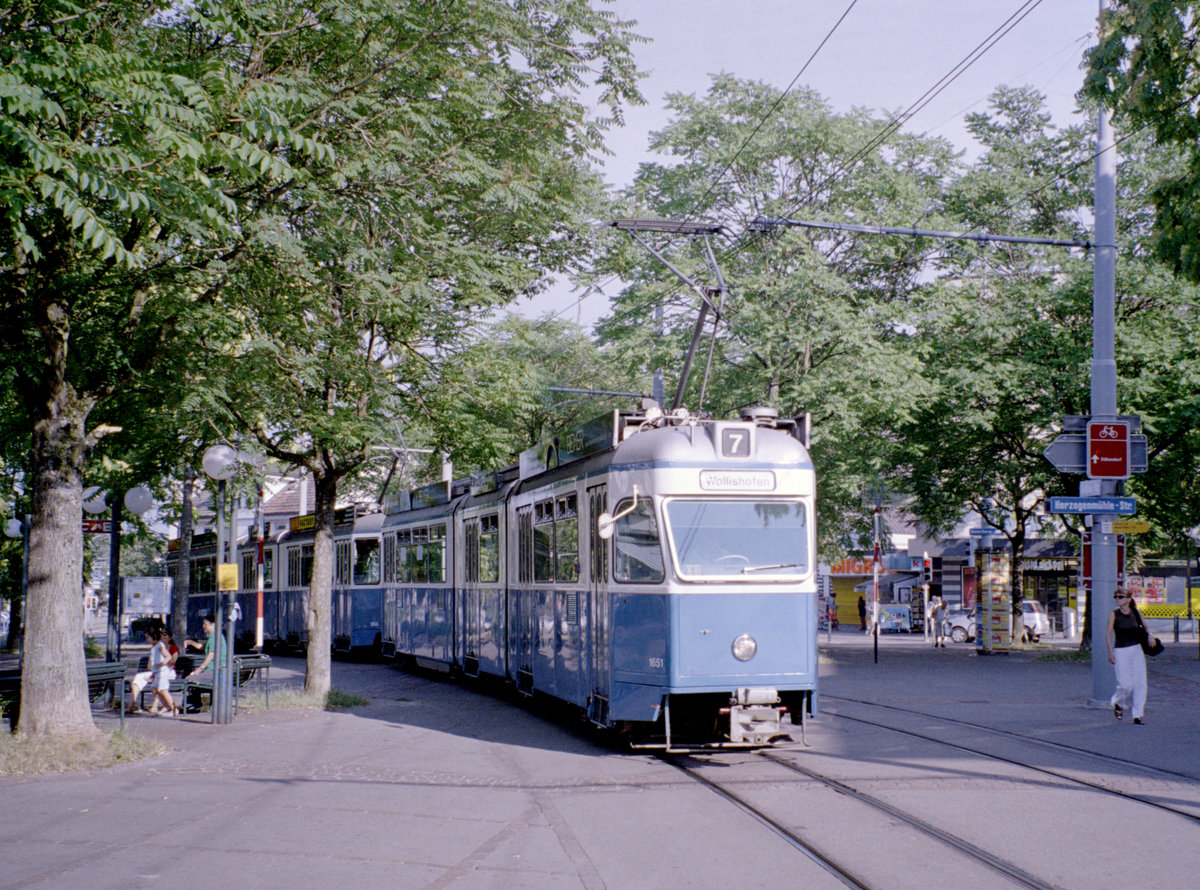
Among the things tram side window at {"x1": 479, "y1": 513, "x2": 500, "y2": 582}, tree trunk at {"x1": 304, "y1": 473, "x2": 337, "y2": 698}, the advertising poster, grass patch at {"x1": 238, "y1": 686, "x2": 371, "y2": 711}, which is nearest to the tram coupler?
Result: tram side window at {"x1": 479, "y1": 513, "x2": 500, "y2": 582}

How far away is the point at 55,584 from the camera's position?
1253cm

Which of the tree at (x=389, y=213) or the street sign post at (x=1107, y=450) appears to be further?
the street sign post at (x=1107, y=450)

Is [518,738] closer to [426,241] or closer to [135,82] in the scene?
[426,241]

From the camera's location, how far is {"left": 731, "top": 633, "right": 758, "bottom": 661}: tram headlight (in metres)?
11.5

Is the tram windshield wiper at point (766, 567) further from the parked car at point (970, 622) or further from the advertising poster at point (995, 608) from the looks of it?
the parked car at point (970, 622)

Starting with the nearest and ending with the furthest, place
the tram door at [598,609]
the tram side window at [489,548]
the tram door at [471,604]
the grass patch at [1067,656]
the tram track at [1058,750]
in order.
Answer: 1. the tram track at [1058,750]
2. the tram door at [598,609]
3. the tram side window at [489,548]
4. the tram door at [471,604]
5. the grass patch at [1067,656]

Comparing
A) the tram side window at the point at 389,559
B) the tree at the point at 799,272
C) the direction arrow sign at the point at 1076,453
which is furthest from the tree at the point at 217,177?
the tree at the point at 799,272

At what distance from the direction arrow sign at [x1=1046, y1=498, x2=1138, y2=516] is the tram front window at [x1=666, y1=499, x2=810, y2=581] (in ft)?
19.9

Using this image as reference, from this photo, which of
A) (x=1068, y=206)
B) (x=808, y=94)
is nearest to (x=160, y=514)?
(x=808, y=94)

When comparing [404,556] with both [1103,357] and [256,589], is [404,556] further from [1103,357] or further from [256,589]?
[1103,357]

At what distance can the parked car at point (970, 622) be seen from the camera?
1638 inches

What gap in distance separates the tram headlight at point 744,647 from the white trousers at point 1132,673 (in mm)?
5651

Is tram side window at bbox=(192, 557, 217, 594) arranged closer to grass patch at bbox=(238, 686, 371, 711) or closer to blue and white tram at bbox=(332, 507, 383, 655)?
blue and white tram at bbox=(332, 507, 383, 655)

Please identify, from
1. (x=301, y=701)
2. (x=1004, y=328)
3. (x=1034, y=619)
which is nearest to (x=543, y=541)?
(x=301, y=701)
